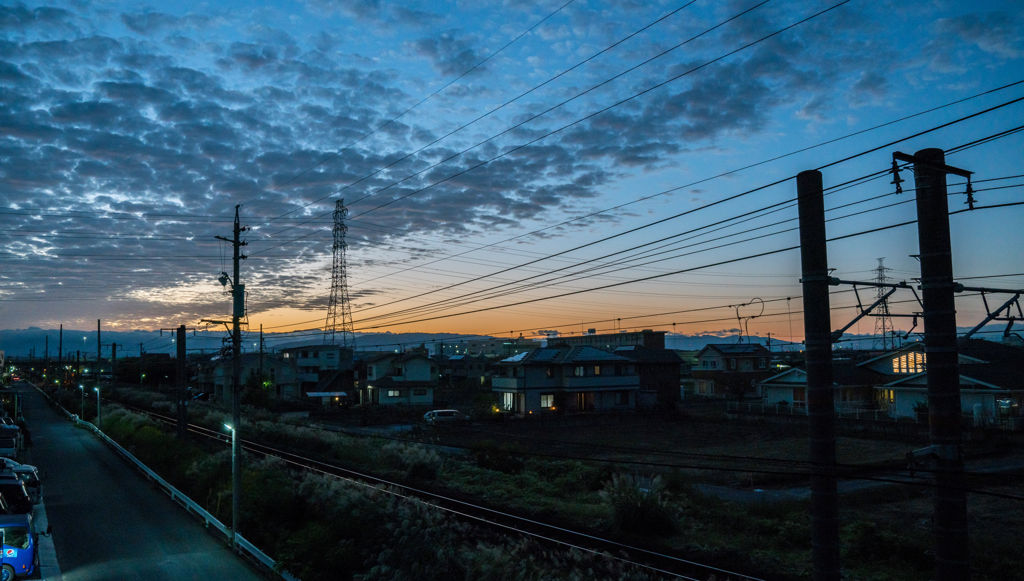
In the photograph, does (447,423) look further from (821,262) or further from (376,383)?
(821,262)

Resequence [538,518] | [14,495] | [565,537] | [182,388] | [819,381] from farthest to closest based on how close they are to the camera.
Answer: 1. [182,388]
2. [538,518]
3. [14,495]
4. [565,537]
5. [819,381]

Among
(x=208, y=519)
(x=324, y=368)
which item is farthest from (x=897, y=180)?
(x=324, y=368)

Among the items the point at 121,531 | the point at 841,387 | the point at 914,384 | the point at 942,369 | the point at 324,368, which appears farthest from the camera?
the point at 324,368

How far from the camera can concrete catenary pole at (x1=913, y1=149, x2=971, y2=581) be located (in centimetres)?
662

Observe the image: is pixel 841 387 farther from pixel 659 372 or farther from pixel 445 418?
pixel 445 418

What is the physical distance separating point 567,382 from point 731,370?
22226 mm

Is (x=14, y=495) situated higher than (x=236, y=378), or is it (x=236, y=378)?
(x=236, y=378)

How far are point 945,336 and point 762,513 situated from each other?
441 inches

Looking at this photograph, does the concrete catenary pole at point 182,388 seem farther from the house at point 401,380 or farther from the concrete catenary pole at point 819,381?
the concrete catenary pole at point 819,381

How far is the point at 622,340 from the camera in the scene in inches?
4247

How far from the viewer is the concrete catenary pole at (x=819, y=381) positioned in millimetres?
7398

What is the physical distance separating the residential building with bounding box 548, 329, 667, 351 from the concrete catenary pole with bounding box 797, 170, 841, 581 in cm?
4818

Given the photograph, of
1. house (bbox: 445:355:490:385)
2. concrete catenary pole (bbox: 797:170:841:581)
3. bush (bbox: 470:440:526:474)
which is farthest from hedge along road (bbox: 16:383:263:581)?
house (bbox: 445:355:490:385)

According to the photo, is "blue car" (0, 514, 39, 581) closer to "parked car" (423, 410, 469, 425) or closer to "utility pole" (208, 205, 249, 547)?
"utility pole" (208, 205, 249, 547)
